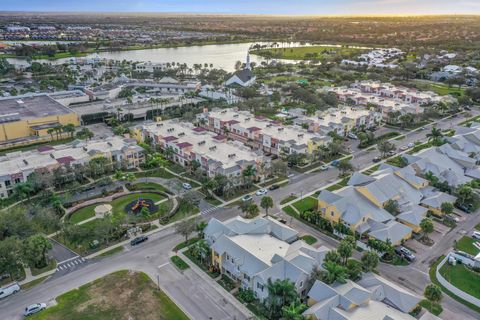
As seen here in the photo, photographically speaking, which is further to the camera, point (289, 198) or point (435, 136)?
point (435, 136)

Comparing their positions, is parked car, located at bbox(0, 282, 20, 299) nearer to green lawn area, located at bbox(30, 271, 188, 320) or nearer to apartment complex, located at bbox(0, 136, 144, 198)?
green lawn area, located at bbox(30, 271, 188, 320)

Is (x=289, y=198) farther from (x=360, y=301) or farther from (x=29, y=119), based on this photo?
(x=29, y=119)

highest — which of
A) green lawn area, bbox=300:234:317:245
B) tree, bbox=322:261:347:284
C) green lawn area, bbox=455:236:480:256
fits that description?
tree, bbox=322:261:347:284

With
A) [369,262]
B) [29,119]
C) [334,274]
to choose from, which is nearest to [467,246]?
[369,262]

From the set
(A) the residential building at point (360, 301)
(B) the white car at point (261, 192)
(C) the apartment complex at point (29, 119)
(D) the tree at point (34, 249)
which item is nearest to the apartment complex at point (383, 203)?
(B) the white car at point (261, 192)

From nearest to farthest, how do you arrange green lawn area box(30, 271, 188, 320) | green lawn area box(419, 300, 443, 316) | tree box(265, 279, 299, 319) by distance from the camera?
tree box(265, 279, 299, 319) → green lawn area box(30, 271, 188, 320) → green lawn area box(419, 300, 443, 316)

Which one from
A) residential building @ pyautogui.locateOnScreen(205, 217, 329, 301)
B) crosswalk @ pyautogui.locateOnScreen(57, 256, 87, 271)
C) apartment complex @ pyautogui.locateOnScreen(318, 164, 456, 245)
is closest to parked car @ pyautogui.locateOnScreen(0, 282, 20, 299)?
crosswalk @ pyautogui.locateOnScreen(57, 256, 87, 271)

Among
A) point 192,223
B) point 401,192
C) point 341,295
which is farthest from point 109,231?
point 401,192
